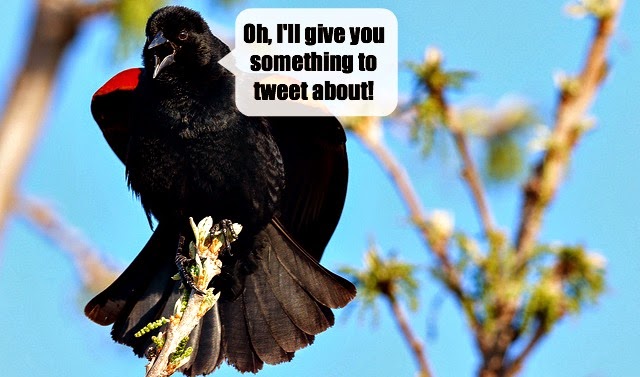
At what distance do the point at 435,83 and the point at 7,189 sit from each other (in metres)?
3.11

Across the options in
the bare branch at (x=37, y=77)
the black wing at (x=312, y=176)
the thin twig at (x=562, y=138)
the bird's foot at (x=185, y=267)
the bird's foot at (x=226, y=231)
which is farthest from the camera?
the bare branch at (x=37, y=77)

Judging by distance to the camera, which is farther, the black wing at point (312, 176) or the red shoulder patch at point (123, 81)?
the red shoulder patch at point (123, 81)

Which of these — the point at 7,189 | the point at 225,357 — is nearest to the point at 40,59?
the point at 7,189

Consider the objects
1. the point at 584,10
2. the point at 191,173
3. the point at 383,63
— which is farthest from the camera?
the point at 383,63

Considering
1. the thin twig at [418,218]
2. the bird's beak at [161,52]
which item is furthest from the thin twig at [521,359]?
the bird's beak at [161,52]

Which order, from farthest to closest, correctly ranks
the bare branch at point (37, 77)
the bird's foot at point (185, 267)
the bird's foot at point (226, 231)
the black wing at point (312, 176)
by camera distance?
the bare branch at point (37, 77), the black wing at point (312, 176), the bird's foot at point (226, 231), the bird's foot at point (185, 267)

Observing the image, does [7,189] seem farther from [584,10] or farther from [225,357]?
[584,10]

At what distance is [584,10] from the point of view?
4480 millimetres

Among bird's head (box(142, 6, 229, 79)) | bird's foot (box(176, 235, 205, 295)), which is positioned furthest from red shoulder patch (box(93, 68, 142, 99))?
bird's foot (box(176, 235, 205, 295))

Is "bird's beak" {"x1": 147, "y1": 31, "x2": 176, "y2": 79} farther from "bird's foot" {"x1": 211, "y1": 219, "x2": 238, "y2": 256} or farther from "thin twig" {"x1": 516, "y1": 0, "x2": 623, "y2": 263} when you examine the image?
"thin twig" {"x1": 516, "y1": 0, "x2": 623, "y2": 263}

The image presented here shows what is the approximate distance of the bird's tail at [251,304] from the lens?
165 inches

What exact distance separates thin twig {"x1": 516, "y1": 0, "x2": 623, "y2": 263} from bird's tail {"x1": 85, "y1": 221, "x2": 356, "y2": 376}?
0.68 metres

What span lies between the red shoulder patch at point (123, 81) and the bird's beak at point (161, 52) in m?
0.42

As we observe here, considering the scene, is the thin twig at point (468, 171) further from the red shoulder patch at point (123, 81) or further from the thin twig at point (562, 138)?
A: the red shoulder patch at point (123, 81)
